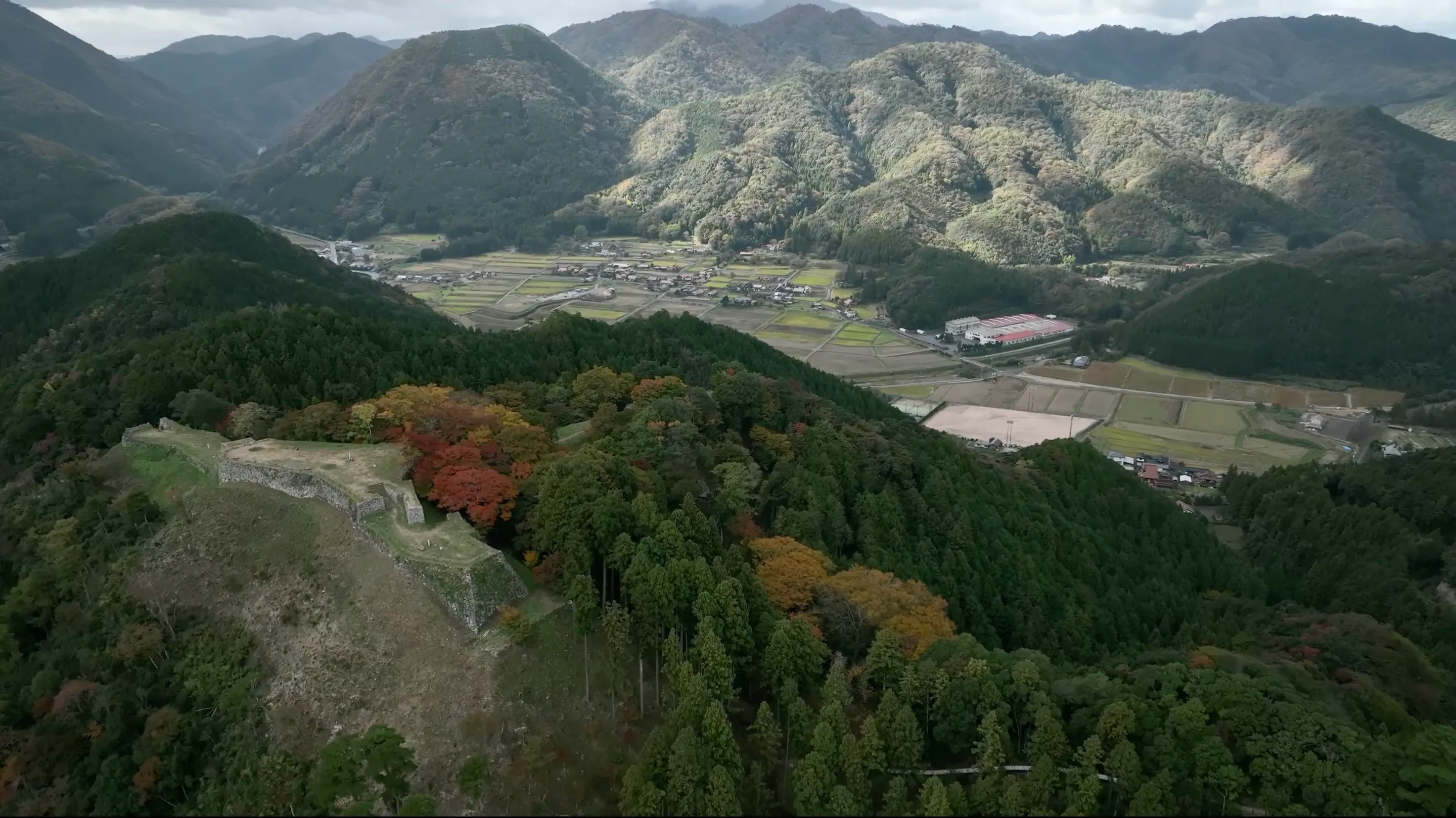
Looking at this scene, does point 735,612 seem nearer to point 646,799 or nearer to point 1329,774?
point 646,799

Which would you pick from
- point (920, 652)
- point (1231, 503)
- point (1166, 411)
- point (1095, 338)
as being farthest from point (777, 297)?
point (920, 652)

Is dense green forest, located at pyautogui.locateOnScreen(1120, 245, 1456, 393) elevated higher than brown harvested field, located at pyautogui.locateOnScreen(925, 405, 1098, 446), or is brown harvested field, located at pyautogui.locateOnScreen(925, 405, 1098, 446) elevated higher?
dense green forest, located at pyautogui.locateOnScreen(1120, 245, 1456, 393)

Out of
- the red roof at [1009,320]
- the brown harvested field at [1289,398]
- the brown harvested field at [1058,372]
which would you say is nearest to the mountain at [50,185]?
the red roof at [1009,320]

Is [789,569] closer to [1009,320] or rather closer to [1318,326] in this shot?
[1318,326]

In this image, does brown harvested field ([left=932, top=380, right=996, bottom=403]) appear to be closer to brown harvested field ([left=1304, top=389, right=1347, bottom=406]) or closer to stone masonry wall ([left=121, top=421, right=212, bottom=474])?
brown harvested field ([left=1304, top=389, right=1347, bottom=406])

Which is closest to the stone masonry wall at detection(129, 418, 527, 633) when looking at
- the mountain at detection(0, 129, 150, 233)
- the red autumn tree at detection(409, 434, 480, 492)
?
the red autumn tree at detection(409, 434, 480, 492)

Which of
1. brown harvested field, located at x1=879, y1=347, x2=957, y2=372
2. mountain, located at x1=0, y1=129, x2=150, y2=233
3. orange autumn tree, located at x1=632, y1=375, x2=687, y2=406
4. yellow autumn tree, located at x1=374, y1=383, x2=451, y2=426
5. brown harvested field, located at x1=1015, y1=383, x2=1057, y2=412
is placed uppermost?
mountain, located at x1=0, y1=129, x2=150, y2=233

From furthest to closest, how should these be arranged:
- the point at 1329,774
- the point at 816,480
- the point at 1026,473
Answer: the point at 1026,473
the point at 816,480
the point at 1329,774
